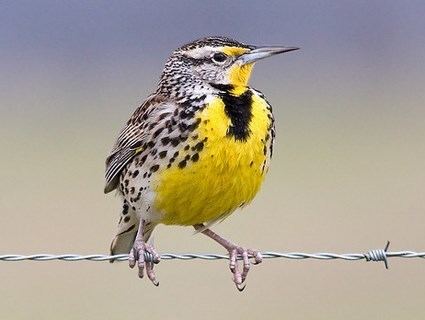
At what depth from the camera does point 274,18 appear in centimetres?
2173

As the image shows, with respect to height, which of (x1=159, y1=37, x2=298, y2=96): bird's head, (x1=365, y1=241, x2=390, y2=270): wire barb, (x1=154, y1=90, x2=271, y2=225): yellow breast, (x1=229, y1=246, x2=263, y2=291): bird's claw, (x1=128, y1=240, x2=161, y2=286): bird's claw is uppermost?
(x1=159, y1=37, x2=298, y2=96): bird's head

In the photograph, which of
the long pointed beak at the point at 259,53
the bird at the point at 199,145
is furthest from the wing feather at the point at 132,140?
the long pointed beak at the point at 259,53

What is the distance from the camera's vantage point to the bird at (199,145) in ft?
15.1

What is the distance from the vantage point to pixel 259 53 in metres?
4.71

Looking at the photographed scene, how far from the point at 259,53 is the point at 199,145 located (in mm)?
340

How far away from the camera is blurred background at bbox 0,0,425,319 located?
745cm

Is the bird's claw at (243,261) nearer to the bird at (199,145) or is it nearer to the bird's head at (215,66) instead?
the bird at (199,145)

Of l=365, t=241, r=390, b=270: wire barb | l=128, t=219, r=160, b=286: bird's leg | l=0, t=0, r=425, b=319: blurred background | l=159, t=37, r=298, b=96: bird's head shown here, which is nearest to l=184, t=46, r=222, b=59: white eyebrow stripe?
l=159, t=37, r=298, b=96: bird's head

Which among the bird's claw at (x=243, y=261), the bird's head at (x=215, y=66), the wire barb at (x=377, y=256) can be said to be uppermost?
the bird's head at (x=215, y=66)

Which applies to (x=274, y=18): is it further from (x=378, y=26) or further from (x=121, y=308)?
(x=121, y=308)

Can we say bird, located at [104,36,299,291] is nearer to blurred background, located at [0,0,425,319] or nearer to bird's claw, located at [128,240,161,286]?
Result: bird's claw, located at [128,240,161,286]

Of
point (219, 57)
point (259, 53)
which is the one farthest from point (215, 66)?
point (259, 53)

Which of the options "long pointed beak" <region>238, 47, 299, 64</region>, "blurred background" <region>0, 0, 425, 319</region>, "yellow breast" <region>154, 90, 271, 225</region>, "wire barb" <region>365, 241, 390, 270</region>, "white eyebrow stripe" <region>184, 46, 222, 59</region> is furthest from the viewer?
"blurred background" <region>0, 0, 425, 319</region>

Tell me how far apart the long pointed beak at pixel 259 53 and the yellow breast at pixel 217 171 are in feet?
0.39
